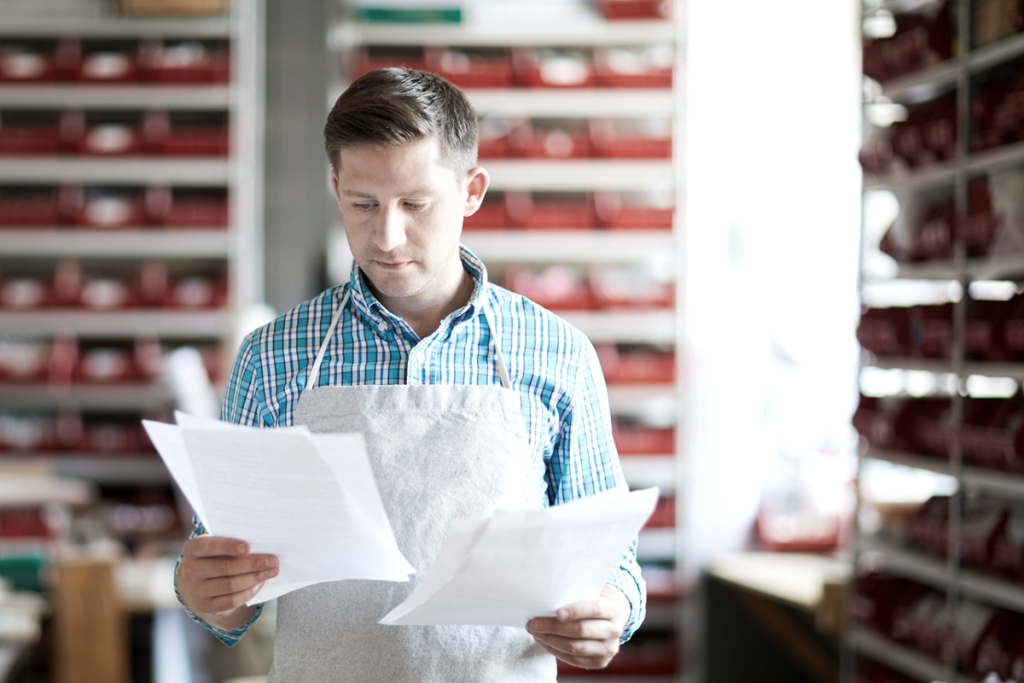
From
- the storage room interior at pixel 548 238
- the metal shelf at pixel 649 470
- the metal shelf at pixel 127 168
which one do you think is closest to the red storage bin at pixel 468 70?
the storage room interior at pixel 548 238

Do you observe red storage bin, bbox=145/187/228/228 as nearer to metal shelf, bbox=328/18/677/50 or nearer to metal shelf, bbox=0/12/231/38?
metal shelf, bbox=0/12/231/38

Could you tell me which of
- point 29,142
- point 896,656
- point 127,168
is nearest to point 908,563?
point 896,656

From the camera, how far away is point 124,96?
463cm

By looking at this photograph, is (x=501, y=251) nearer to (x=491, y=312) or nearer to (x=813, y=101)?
(x=813, y=101)

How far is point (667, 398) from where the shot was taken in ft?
15.1

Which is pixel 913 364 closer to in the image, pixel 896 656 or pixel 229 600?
pixel 896 656

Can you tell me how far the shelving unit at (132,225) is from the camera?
463cm

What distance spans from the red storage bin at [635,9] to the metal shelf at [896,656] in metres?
2.80

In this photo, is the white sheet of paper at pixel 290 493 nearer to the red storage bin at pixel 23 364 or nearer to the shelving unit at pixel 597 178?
the shelving unit at pixel 597 178

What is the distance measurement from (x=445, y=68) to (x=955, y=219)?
8.52 feet

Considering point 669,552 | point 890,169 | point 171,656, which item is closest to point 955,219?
point 890,169

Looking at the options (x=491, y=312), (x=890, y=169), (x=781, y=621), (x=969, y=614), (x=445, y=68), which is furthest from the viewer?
(x=445, y=68)

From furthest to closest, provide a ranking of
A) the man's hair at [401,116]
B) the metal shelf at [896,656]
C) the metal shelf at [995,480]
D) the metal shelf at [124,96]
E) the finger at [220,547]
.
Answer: the metal shelf at [124,96], the metal shelf at [896,656], the metal shelf at [995,480], the man's hair at [401,116], the finger at [220,547]

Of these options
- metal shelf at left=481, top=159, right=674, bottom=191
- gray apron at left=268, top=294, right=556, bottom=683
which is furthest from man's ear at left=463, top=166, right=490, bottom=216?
metal shelf at left=481, top=159, right=674, bottom=191
